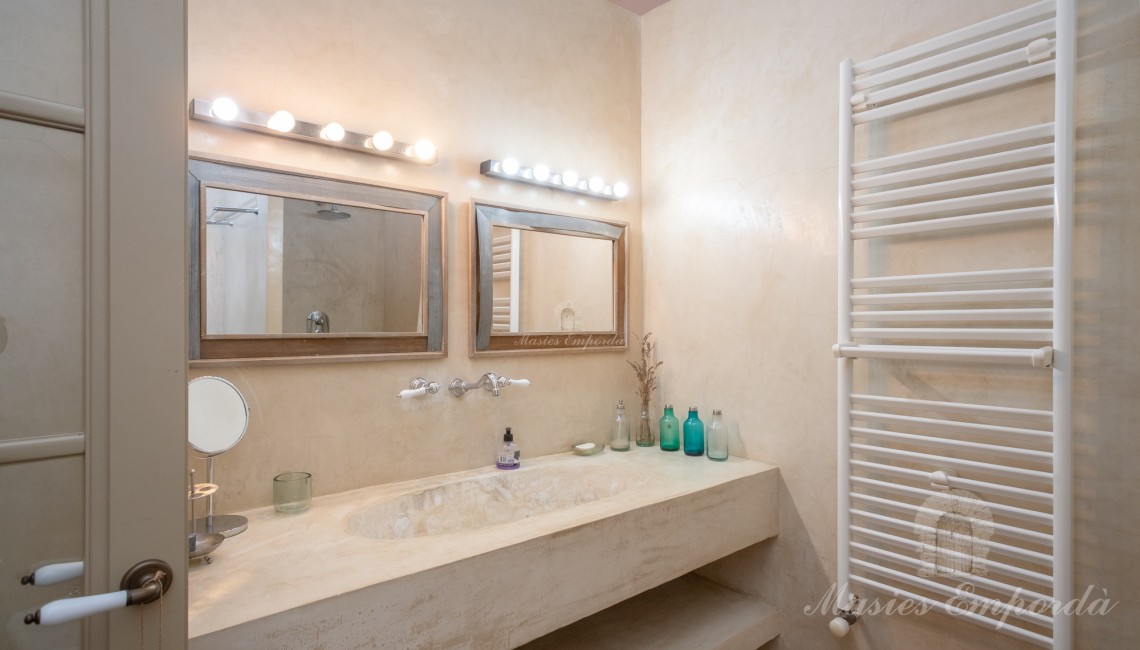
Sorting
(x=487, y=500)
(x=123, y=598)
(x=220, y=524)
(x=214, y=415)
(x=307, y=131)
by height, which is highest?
(x=307, y=131)

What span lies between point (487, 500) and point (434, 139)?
3.99 ft

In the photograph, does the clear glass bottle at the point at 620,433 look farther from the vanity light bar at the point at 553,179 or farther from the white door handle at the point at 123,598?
the white door handle at the point at 123,598

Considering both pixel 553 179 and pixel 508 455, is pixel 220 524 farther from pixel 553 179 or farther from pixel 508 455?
pixel 553 179

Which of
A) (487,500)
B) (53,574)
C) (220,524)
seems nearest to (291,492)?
(220,524)

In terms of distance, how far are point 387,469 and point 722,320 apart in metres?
1.32

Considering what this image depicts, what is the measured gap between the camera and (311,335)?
1.72 meters

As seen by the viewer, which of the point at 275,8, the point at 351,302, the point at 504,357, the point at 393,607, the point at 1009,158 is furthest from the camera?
the point at 504,357

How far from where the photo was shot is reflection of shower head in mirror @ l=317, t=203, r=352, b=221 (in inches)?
68.7

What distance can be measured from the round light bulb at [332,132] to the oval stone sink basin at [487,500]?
1061 mm

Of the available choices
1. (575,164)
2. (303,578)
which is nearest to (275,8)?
(575,164)

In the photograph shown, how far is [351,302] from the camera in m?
1.79

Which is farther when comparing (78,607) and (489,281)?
(489,281)

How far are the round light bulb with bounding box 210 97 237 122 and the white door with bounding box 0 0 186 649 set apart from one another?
2.86ft

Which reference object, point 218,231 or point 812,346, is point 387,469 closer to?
point 218,231
